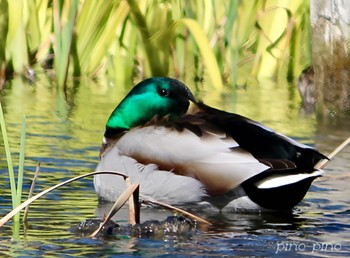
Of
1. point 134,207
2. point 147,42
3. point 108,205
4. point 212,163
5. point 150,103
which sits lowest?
point 108,205

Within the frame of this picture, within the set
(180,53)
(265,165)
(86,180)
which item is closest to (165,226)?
(265,165)

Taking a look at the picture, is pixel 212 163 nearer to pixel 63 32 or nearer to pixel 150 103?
pixel 150 103

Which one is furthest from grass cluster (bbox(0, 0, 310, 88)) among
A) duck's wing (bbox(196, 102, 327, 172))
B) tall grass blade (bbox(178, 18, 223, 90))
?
duck's wing (bbox(196, 102, 327, 172))

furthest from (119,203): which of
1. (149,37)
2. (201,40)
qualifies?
(149,37)

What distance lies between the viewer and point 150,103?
6.89 meters

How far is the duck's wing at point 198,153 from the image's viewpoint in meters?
5.89

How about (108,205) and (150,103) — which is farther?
(150,103)

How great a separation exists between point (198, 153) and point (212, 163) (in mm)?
101

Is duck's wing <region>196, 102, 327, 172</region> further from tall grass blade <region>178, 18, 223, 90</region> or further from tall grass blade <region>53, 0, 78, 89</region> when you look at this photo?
tall grass blade <region>53, 0, 78, 89</region>

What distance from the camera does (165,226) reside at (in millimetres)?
5367

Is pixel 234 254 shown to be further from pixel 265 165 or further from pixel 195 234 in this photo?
pixel 265 165

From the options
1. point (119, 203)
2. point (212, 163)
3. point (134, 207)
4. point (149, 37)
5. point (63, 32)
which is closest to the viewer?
point (119, 203)

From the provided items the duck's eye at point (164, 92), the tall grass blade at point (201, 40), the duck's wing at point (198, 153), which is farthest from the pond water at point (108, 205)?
the duck's eye at point (164, 92)

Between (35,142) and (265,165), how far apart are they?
2538 mm
